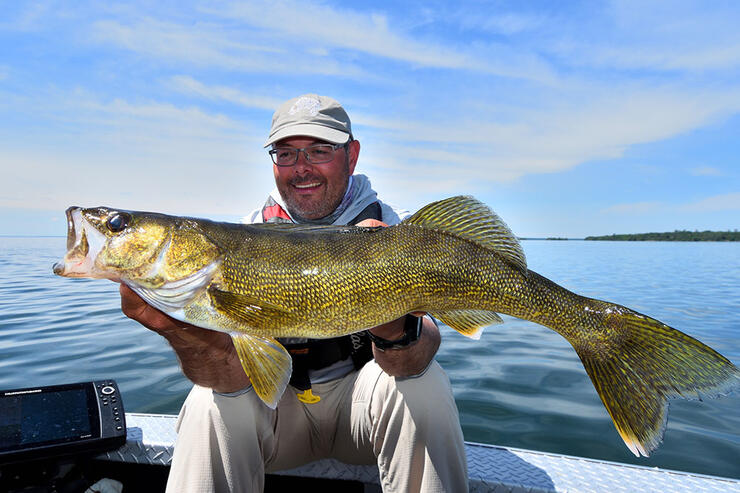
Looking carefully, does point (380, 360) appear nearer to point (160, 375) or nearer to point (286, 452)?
point (286, 452)

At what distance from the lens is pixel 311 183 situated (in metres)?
3.82

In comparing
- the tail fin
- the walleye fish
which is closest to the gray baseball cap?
the walleye fish

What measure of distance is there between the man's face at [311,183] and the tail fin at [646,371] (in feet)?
7.33

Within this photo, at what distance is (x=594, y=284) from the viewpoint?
56.2ft

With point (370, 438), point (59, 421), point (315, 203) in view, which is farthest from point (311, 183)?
point (59, 421)

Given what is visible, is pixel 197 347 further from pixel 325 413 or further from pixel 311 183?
pixel 311 183

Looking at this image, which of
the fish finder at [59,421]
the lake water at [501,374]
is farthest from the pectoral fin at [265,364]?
the lake water at [501,374]

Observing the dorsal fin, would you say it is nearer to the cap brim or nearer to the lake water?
the lake water

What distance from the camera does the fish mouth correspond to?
7.64ft

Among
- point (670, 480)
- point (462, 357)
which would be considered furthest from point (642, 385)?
point (462, 357)

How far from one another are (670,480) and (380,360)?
201cm

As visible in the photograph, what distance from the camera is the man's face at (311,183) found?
382cm

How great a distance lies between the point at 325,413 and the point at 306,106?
2441 mm

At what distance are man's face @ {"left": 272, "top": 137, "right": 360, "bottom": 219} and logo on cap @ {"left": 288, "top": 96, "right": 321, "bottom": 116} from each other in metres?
0.22
